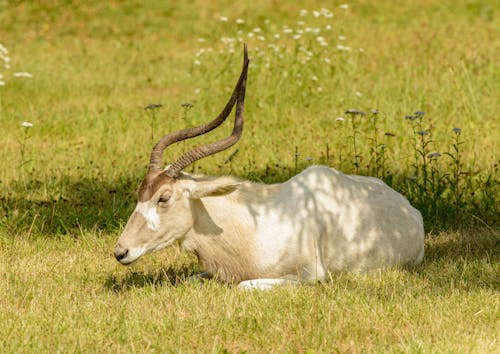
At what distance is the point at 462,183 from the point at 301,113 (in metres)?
3.65

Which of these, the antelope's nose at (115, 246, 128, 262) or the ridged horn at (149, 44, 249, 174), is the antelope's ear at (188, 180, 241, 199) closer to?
the ridged horn at (149, 44, 249, 174)

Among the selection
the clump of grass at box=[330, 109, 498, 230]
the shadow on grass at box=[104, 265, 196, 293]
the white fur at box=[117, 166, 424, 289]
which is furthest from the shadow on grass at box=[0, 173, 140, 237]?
the clump of grass at box=[330, 109, 498, 230]

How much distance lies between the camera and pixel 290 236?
22.5ft

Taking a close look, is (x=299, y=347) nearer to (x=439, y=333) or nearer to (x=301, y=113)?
(x=439, y=333)

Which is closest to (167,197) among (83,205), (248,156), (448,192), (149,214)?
(149,214)

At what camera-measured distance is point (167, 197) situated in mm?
6520

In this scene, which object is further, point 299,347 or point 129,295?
point 129,295

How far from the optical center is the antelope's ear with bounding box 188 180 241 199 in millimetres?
6539

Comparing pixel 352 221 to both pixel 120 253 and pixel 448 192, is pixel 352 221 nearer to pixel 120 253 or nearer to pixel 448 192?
pixel 120 253

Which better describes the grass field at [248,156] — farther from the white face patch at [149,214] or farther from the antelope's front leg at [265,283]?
the white face patch at [149,214]

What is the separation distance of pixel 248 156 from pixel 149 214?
14.2 ft

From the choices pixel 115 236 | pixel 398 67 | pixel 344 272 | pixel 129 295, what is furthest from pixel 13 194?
pixel 398 67

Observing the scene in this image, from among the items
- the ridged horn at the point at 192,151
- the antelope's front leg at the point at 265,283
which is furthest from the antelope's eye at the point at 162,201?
the antelope's front leg at the point at 265,283

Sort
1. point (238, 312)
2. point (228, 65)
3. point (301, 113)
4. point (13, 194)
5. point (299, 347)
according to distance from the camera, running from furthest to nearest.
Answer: point (228, 65) < point (301, 113) < point (13, 194) < point (238, 312) < point (299, 347)
